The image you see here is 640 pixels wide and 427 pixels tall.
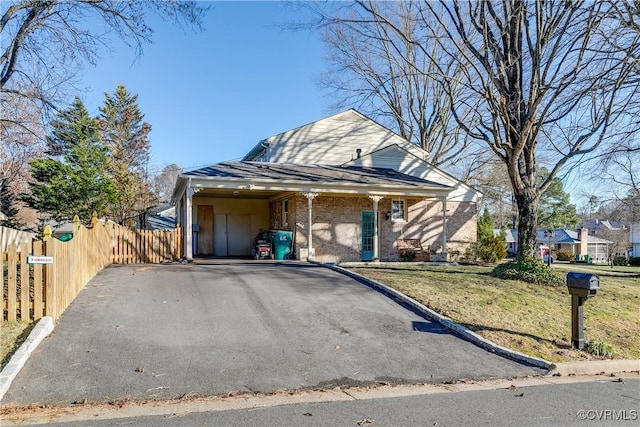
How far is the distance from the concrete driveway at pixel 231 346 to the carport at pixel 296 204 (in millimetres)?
7365

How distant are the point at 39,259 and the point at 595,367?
8.30 m

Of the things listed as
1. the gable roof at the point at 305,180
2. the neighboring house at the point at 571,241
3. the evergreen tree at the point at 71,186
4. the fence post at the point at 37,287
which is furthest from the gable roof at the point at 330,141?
the neighboring house at the point at 571,241

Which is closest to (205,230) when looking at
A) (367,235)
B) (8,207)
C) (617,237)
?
(367,235)

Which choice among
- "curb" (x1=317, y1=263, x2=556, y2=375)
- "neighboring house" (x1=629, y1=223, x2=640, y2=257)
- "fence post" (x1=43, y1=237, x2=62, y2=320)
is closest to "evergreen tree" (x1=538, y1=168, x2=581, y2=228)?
"neighboring house" (x1=629, y1=223, x2=640, y2=257)

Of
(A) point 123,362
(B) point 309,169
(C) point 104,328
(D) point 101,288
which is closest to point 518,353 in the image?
(A) point 123,362

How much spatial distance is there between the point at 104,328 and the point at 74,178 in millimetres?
23383

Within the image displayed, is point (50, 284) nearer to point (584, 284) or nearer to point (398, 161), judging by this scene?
point (584, 284)

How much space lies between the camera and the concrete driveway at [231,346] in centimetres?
519

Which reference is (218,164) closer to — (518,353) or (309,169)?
(309,169)

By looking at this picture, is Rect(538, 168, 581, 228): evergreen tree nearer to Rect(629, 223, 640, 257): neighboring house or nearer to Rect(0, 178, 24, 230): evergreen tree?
Rect(629, 223, 640, 257): neighboring house

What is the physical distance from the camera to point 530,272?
1180 cm

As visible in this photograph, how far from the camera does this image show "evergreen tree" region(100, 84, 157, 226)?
108ft

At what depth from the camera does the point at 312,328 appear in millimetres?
7445

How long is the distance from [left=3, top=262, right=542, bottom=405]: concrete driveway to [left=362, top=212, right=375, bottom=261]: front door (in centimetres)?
995
